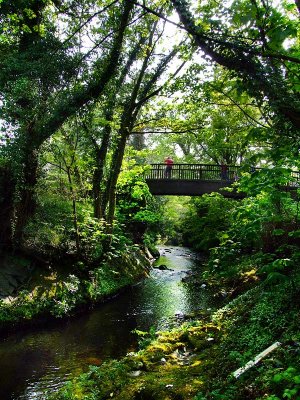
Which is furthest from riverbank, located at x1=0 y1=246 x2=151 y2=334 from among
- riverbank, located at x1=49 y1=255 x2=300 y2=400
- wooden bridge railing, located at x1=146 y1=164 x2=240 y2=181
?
wooden bridge railing, located at x1=146 y1=164 x2=240 y2=181

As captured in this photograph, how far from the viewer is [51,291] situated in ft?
31.3

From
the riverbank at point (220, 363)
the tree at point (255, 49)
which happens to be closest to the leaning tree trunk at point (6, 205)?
the riverbank at point (220, 363)

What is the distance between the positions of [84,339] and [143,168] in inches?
396

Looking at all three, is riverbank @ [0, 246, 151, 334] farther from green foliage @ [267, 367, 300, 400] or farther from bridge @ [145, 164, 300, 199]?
bridge @ [145, 164, 300, 199]

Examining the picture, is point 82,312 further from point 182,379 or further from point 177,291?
point 182,379

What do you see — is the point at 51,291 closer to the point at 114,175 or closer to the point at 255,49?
the point at 114,175

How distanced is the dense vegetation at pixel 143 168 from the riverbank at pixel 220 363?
27mm

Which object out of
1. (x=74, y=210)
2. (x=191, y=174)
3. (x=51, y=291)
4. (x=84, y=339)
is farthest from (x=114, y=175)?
(x=191, y=174)

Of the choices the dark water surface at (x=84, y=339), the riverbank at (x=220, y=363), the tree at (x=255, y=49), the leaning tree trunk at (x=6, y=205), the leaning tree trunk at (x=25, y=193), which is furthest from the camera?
the leaning tree trunk at (x=25, y=193)

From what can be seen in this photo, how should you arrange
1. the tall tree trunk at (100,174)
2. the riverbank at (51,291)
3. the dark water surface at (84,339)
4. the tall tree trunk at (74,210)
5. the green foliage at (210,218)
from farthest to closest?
the green foliage at (210,218), the tall tree trunk at (100,174), the tall tree trunk at (74,210), the riverbank at (51,291), the dark water surface at (84,339)

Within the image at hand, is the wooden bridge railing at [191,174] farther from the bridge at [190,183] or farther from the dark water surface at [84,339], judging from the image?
the dark water surface at [84,339]

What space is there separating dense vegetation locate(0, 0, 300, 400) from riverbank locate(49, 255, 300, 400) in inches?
1.1

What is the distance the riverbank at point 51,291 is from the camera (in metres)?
8.42

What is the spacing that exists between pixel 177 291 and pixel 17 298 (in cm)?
584
